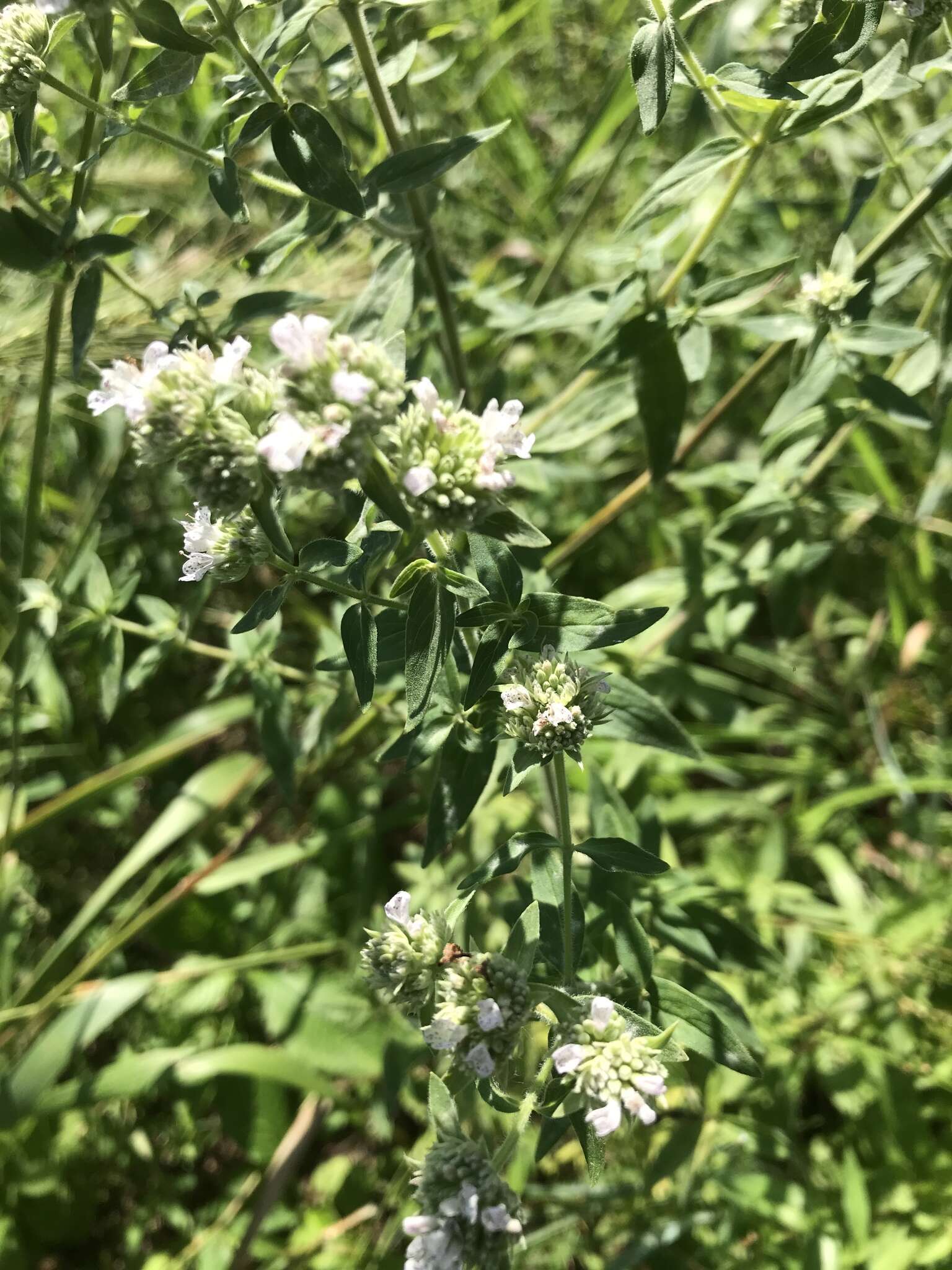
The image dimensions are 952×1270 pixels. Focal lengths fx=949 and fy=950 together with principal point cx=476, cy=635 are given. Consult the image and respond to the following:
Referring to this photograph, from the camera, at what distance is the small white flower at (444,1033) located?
1.26m

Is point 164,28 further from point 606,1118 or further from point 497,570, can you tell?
point 606,1118

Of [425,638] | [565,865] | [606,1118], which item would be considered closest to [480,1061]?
[606,1118]

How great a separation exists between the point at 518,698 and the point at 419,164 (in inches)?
35.9

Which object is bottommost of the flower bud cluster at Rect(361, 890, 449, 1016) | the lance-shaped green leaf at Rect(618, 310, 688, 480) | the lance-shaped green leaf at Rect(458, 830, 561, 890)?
the flower bud cluster at Rect(361, 890, 449, 1016)

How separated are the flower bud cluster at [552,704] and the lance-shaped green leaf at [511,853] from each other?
0.53ft

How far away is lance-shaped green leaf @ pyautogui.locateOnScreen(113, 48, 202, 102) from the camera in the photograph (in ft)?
4.82

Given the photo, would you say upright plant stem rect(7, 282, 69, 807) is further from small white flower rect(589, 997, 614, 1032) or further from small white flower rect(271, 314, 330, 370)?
small white flower rect(589, 997, 614, 1032)

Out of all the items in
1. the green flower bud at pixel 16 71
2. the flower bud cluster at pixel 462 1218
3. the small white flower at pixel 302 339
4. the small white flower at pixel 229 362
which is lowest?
the flower bud cluster at pixel 462 1218

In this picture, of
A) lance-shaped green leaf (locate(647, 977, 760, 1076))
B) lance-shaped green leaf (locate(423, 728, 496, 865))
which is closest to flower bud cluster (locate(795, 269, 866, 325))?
lance-shaped green leaf (locate(423, 728, 496, 865))

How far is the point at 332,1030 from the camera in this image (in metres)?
2.56

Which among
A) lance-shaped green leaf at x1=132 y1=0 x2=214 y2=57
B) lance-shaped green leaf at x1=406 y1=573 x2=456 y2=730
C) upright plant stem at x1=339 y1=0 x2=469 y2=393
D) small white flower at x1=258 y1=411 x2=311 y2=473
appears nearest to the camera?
small white flower at x1=258 y1=411 x2=311 y2=473

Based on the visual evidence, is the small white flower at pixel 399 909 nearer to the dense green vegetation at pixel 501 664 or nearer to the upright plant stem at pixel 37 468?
the dense green vegetation at pixel 501 664

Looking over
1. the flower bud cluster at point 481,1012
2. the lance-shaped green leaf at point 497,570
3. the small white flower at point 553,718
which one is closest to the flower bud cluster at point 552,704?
the small white flower at point 553,718

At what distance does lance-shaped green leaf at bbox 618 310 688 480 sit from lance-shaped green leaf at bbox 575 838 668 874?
899mm
